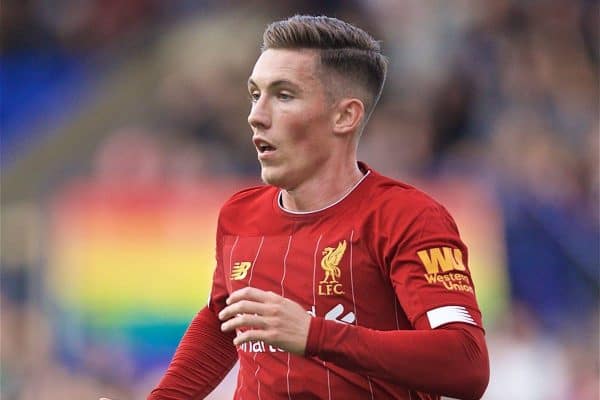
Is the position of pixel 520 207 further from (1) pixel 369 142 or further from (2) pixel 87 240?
(2) pixel 87 240

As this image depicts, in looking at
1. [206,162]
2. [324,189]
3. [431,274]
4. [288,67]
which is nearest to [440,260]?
[431,274]

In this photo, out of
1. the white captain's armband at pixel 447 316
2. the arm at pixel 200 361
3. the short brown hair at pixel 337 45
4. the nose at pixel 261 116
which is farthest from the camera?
the arm at pixel 200 361

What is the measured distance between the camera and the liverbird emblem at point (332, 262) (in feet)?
11.2

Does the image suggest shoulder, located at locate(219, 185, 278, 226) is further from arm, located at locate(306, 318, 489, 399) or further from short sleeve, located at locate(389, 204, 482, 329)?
arm, located at locate(306, 318, 489, 399)

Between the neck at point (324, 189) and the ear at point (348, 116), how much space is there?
0.13m

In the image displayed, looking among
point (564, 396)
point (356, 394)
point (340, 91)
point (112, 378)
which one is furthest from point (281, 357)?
point (564, 396)

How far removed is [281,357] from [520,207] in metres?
5.32

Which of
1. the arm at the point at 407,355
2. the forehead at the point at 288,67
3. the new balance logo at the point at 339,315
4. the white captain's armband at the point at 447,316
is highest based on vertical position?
the forehead at the point at 288,67

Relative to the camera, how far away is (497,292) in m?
8.12

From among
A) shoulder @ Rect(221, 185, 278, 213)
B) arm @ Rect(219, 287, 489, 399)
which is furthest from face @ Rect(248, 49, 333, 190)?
arm @ Rect(219, 287, 489, 399)

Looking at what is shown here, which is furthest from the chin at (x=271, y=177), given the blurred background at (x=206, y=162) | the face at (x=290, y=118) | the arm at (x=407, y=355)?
the blurred background at (x=206, y=162)

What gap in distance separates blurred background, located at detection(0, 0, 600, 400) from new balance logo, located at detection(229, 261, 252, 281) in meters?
3.79

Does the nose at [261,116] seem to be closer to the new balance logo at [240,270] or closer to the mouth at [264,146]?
the mouth at [264,146]

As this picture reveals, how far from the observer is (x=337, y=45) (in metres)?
3.68
